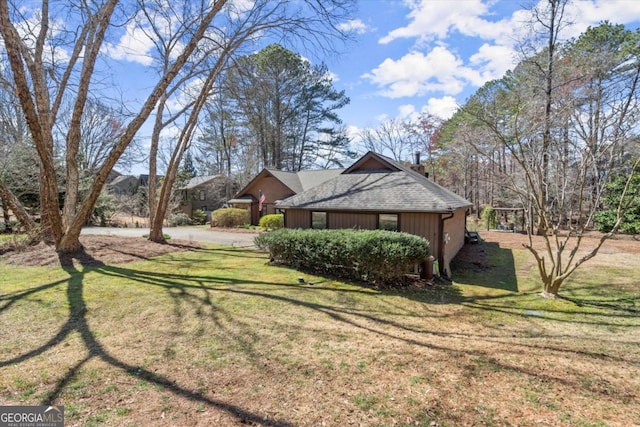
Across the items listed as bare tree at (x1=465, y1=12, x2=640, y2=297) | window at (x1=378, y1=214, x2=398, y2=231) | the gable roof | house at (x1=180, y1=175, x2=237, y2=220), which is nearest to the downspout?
the gable roof

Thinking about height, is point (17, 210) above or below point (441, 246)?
above

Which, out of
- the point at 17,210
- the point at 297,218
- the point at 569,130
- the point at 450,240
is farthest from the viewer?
the point at 297,218

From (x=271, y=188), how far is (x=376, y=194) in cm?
1566

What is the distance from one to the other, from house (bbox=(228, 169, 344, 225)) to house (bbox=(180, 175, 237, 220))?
7.93 metres

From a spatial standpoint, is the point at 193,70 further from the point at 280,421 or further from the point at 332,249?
the point at 280,421

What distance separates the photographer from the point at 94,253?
413 inches

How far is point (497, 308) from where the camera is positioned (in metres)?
7.12

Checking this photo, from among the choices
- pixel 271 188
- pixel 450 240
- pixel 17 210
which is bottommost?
pixel 450 240

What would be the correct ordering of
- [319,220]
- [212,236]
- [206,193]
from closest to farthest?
[319,220] < [212,236] < [206,193]

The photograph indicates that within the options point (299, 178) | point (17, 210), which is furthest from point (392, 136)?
point (17, 210)

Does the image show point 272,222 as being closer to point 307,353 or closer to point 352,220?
point 352,220

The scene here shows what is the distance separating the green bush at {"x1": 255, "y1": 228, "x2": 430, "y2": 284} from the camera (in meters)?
8.07

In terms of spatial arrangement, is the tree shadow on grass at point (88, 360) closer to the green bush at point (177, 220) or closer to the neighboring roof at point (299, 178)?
the neighboring roof at point (299, 178)

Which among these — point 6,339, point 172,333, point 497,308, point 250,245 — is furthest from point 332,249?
point 250,245
